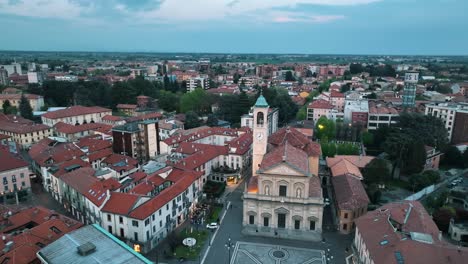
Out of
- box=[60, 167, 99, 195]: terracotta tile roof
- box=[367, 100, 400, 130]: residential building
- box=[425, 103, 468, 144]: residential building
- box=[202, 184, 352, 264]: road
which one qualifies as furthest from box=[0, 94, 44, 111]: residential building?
box=[425, 103, 468, 144]: residential building

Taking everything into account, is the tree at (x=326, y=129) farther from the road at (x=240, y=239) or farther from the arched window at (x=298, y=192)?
the arched window at (x=298, y=192)

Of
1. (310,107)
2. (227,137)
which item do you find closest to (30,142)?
(227,137)

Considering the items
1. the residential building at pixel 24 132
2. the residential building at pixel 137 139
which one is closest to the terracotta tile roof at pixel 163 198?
the residential building at pixel 137 139

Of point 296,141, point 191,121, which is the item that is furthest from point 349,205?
point 191,121

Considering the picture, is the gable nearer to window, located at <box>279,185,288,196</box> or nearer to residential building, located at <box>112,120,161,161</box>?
window, located at <box>279,185,288,196</box>

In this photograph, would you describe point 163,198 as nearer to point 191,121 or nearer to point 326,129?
point 326,129
